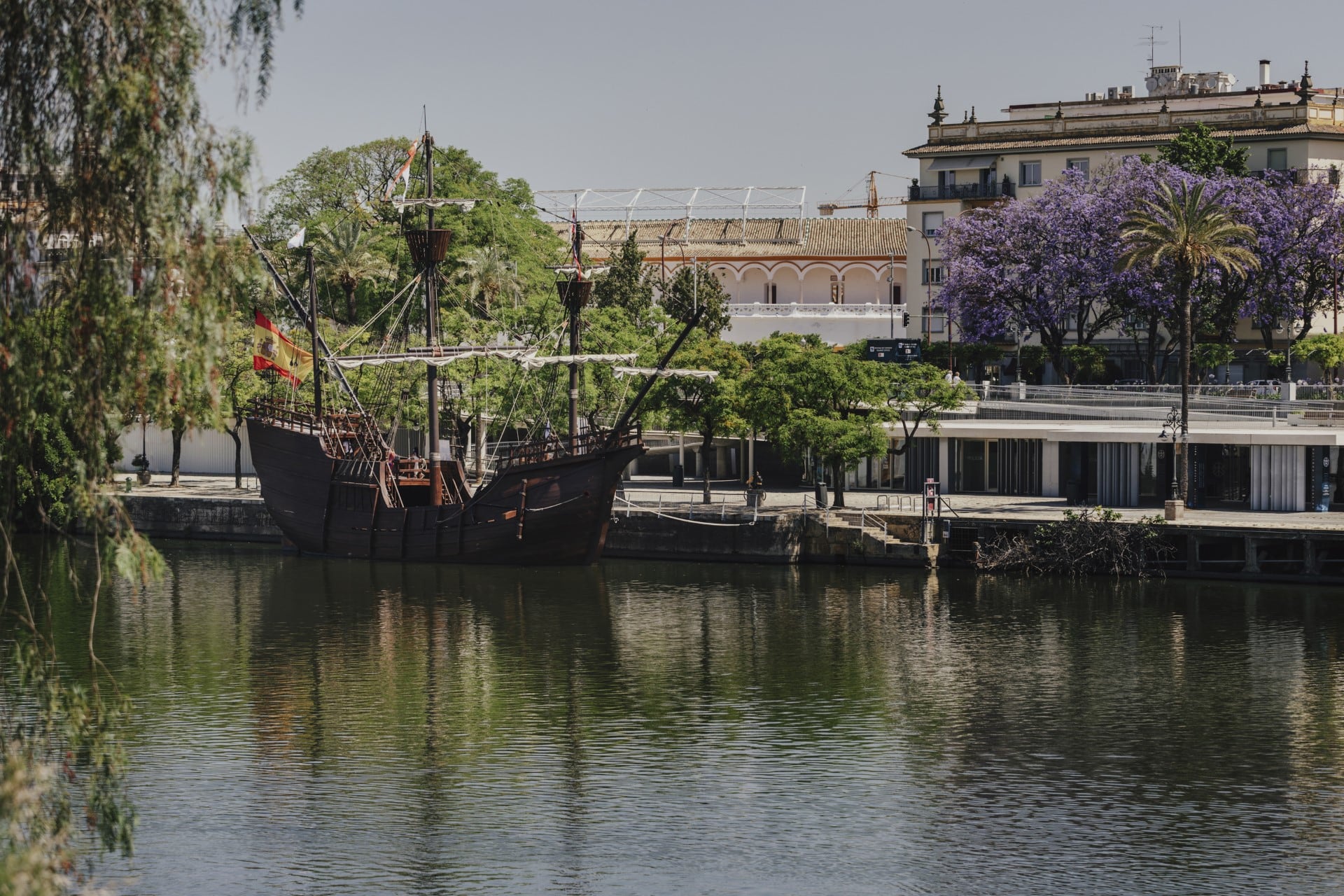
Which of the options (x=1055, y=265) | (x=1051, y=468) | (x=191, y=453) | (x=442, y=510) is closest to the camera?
(x=442, y=510)

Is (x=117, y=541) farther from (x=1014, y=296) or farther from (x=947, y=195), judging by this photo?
(x=947, y=195)

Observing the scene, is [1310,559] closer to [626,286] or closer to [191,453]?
[626,286]

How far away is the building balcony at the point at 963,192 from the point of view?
102m

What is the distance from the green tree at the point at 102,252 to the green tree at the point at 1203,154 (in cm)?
7564

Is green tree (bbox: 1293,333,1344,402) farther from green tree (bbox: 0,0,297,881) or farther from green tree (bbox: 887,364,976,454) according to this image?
green tree (bbox: 0,0,297,881)

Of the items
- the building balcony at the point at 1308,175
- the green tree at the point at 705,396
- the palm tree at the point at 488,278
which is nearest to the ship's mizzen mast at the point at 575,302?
the green tree at the point at 705,396

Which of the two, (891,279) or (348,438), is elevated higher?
(891,279)

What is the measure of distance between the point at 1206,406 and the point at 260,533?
129 feet

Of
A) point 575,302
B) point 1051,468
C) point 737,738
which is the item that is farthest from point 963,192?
point 737,738

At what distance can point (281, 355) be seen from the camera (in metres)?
63.9

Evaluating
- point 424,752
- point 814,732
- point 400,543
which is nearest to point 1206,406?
point 400,543

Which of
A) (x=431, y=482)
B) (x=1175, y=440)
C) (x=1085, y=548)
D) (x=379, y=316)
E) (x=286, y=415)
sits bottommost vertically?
(x=1085, y=548)

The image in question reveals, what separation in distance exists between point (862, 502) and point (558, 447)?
13.7 meters

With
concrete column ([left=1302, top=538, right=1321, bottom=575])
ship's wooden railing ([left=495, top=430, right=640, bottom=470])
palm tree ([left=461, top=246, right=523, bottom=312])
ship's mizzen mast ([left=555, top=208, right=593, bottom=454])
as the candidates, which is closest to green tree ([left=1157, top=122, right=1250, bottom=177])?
concrete column ([left=1302, top=538, right=1321, bottom=575])
